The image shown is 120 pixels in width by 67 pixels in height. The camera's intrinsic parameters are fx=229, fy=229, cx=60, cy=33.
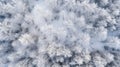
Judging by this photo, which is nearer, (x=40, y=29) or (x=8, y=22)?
(x=40, y=29)

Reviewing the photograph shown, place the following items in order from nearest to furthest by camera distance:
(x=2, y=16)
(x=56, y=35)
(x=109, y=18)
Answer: (x=56, y=35), (x=109, y=18), (x=2, y=16)

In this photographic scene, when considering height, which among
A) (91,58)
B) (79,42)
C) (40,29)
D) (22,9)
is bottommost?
(91,58)

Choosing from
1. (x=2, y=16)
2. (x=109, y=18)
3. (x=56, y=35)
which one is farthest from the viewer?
(x=2, y=16)

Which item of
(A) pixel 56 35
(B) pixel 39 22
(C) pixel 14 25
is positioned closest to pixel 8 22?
(C) pixel 14 25

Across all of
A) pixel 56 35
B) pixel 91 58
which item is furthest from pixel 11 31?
pixel 91 58

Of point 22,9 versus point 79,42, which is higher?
point 22,9

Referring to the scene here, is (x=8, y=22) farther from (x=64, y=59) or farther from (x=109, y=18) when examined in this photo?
(x=109, y=18)
